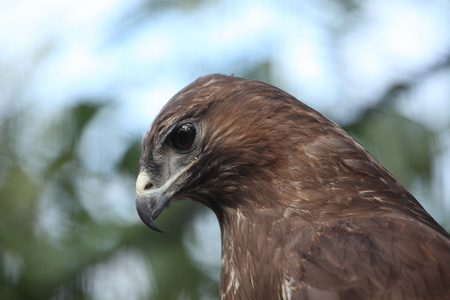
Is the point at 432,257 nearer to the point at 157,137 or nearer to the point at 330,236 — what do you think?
the point at 330,236

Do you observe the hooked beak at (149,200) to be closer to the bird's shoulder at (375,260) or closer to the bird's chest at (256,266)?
the bird's chest at (256,266)

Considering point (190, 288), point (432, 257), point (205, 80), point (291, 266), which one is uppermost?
point (205, 80)

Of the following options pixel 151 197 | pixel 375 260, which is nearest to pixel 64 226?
pixel 151 197

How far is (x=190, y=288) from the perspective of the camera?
14.9ft

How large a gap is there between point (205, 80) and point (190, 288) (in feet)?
5.60

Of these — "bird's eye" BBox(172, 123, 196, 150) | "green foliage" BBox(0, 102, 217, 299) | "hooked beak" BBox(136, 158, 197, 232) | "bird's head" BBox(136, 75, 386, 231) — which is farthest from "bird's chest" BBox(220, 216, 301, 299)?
"green foliage" BBox(0, 102, 217, 299)

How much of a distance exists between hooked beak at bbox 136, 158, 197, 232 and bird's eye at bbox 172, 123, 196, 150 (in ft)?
0.26

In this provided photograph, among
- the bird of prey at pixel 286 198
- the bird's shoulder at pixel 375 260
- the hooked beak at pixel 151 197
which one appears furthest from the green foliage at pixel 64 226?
the bird's shoulder at pixel 375 260

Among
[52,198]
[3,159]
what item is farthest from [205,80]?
[3,159]

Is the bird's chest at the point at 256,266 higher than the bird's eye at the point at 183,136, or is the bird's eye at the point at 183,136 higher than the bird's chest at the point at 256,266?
the bird's eye at the point at 183,136

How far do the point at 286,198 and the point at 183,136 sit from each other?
0.53m

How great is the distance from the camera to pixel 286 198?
2988 millimetres

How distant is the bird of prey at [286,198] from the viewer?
258cm

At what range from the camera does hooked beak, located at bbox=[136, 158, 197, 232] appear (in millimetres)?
3086
